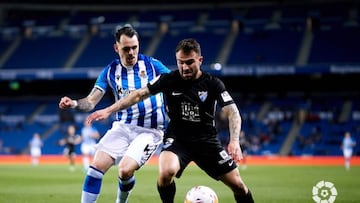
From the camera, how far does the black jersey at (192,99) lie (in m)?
8.52

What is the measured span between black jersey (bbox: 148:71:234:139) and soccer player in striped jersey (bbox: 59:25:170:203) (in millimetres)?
803

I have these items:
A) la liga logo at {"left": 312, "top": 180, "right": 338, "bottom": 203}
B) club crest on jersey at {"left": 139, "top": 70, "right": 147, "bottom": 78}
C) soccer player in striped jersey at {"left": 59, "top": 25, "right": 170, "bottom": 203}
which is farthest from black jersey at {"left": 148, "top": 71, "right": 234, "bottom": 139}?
la liga logo at {"left": 312, "top": 180, "right": 338, "bottom": 203}

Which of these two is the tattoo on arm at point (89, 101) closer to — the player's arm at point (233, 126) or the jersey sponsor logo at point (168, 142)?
the jersey sponsor logo at point (168, 142)

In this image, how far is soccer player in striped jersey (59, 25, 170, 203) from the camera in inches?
351

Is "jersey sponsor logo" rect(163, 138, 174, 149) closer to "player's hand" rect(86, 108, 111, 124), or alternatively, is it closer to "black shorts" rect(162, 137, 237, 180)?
"black shorts" rect(162, 137, 237, 180)

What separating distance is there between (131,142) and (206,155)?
1278 millimetres

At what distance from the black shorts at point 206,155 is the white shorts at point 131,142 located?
22.0 inches

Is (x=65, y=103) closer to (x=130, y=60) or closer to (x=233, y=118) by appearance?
(x=130, y=60)

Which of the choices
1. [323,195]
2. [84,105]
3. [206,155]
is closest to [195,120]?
[206,155]

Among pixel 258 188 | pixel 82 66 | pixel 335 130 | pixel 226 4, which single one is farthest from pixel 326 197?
pixel 226 4

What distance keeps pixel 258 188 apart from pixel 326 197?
3.05 m

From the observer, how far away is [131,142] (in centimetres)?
929

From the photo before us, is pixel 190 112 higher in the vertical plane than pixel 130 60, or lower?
lower

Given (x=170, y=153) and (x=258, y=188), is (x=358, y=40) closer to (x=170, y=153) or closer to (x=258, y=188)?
(x=258, y=188)
